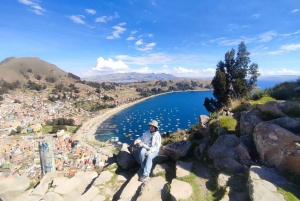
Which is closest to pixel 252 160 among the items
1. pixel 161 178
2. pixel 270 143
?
pixel 270 143

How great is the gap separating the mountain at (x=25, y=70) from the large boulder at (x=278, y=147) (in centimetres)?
10232

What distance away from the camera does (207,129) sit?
23.5ft

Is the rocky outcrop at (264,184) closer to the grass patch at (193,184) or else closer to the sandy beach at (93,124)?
the grass patch at (193,184)

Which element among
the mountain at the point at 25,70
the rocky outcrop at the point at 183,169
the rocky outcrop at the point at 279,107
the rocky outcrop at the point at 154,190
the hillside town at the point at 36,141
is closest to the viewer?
the rocky outcrop at the point at 154,190

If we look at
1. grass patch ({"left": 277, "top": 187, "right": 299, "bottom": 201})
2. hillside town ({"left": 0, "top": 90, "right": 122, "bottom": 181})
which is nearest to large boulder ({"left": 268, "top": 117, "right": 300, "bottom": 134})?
grass patch ({"left": 277, "top": 187, "right": 299, "bottom": 201})

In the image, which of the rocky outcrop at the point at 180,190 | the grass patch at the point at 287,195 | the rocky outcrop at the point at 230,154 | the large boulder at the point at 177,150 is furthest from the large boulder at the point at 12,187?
the grass patch at the point at 287,195

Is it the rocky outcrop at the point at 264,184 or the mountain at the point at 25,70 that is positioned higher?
the mountain at the point at 25,70

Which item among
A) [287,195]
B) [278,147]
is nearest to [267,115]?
[278,147]

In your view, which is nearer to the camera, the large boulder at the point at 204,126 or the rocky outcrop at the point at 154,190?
the rocky outcrop at the point at 154,190

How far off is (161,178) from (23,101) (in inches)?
3056

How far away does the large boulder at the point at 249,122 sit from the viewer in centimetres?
556

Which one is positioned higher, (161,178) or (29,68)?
(29,68)

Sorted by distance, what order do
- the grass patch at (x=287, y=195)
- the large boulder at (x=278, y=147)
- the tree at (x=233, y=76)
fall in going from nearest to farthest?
the grass patch at (x=287, y=195)
the large boulder at (x=278, y=147)
the tree at (x=233, y=76)

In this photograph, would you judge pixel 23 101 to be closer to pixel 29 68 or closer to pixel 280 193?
pixel 29 68
